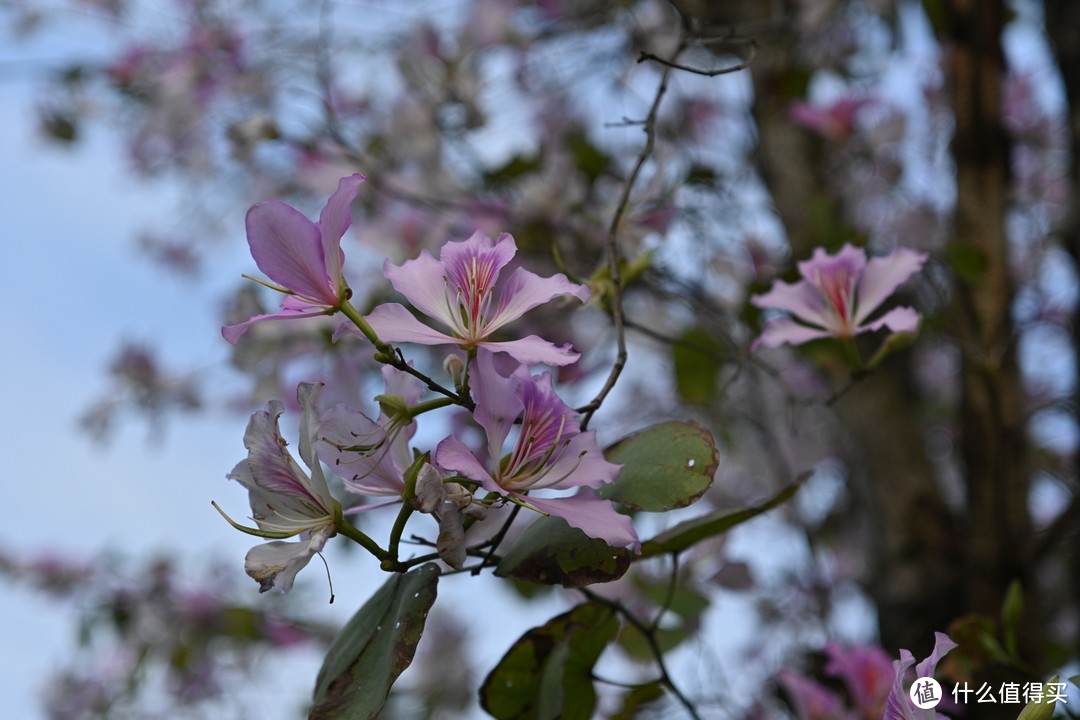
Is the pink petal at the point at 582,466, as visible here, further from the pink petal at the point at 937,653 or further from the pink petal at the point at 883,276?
the pink petal at the point at 883,276

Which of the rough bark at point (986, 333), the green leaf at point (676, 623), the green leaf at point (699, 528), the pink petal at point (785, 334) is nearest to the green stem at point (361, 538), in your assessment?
the green leaf at point (699, 528)

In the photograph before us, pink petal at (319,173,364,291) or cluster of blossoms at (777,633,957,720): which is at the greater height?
pink petal at (319,173,364,291)

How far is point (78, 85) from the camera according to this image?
2.06m

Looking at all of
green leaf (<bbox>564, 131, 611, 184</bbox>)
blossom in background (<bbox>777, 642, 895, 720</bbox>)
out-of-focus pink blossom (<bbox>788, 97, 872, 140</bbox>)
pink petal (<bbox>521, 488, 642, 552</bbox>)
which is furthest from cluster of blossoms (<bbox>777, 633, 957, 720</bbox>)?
out-of-focus pink blossom (<bbox>788, 97, 872, 140</bbox>)

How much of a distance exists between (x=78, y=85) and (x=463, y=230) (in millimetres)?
1234

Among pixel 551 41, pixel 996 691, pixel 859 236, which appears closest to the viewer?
pixel 996 691

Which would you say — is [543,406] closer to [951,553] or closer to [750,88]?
[951,553]

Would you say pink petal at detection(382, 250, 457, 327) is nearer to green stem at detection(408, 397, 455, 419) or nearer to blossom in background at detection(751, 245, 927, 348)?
green stem at detection(408, 397, 455, 419)

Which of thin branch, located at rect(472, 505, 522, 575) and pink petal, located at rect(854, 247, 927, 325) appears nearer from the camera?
thin branch, located at rect(472, 505, 522, 575)

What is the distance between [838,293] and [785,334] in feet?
0.18

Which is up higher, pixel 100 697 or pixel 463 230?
pixel 463 230

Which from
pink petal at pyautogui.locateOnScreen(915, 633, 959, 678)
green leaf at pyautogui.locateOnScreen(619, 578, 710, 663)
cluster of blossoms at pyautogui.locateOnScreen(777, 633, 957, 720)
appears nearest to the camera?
pink petal at pyautogui.locateOnScreen(915, 633, 959, 678)

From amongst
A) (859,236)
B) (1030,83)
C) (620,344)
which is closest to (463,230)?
(859,236)

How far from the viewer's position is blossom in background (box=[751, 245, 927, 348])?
0.74 metres
